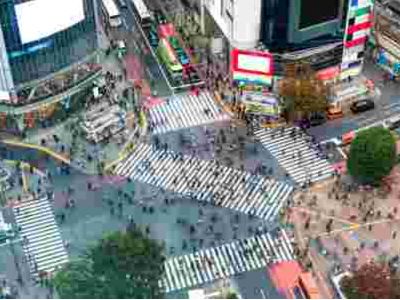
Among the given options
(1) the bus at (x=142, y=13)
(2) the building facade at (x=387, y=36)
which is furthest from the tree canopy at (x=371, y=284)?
(1) the bus at (x=142, y=13)

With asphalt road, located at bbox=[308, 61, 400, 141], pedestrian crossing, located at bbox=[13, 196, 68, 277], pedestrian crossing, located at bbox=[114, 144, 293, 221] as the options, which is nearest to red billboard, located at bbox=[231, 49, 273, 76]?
asphalt road, located at bbox=[308, 61, 400, 141]

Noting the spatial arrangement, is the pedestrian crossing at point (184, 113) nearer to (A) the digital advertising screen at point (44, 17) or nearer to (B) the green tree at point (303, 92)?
(B) the green tree at point (303, 92)

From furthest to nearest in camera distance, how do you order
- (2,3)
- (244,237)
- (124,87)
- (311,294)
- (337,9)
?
(124,87), (337,9), (2,3), (244,237), (311,294)

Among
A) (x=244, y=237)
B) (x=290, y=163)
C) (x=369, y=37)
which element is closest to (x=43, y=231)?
(x=244, y=237)

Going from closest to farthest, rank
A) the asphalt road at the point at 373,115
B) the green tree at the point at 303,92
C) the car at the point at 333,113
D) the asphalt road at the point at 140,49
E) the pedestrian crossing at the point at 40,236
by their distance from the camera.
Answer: the pedestrian crossing at the point at 40,236 → the green tree at the point at 303,92 → the asphalt road at the point at 373,115 → the car at the point at 333,113 → the asphalt road at the point at 140,49

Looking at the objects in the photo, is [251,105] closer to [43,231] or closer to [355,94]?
[355,94]

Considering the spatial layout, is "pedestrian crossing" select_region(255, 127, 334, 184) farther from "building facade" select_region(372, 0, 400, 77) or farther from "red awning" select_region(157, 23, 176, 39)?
"red awning" select_region(157, 23, 176, 39)
